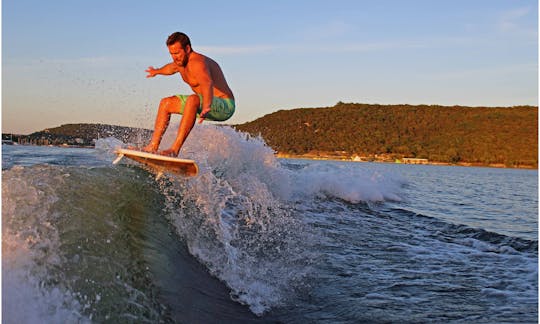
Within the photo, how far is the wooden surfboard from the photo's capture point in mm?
5996

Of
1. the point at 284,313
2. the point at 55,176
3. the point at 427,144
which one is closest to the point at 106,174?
the point at 55,176

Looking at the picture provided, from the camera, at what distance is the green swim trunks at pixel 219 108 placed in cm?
624

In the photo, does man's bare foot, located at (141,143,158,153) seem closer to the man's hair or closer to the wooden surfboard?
the wooden surfboard

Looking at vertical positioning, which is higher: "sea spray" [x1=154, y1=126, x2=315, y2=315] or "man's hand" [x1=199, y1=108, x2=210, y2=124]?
"man's hand" [x1=199, y1=108, x2=210, y2=124]

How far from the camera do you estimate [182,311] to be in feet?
15.2

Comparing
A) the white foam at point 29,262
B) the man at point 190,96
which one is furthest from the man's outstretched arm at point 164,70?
the white foam at point 29,262

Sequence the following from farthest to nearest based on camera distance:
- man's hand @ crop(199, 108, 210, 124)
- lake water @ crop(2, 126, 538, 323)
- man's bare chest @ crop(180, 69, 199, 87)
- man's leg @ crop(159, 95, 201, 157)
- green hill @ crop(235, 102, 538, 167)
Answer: green hill @ crop(235, 102, 538, 167) → man's bare chest @ crop(180, 69, 199, 87) → man's leg @ crop(159, 95, 201, 157) → man's hand @ crop(199, 108, 210, 124) → lake water @ crop(2, 126, 538, 323)

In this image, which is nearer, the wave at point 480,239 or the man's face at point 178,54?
the man's face at point 178,54

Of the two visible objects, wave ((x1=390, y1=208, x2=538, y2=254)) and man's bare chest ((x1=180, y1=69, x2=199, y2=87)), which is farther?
wave ((x1=390, y1=208, x2=538, y2=254))

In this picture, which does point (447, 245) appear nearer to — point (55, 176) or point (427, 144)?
point (55, 176)

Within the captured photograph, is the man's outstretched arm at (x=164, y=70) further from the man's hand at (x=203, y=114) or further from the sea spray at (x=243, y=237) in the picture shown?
the sea spray at (x=243, y=237)

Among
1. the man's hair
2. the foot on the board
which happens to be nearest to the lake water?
the foot on the board

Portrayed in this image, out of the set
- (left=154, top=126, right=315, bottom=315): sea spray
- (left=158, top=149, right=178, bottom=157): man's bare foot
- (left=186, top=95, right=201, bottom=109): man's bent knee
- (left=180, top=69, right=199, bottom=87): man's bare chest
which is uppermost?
(left=180, top=69, right=199, bottom=87): man's bare chest

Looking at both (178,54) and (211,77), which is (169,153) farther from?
(178,54)
